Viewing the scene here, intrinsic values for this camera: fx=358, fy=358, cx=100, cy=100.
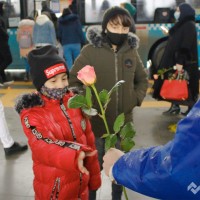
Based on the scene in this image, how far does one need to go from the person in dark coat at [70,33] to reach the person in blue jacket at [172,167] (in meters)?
6.38

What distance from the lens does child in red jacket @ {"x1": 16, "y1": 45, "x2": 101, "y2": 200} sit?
1.97 meters

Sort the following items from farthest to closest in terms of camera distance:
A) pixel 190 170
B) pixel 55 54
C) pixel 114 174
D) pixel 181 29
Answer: pixel 181 29, pixel 55 54, pixel 114 174, pixel 190 170

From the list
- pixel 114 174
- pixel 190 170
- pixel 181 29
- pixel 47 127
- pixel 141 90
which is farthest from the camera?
pixel 181 29

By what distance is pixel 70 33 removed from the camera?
738cm

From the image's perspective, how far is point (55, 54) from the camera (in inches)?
84.9

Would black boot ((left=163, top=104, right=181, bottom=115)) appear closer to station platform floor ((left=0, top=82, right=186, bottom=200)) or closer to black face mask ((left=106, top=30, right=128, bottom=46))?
station platform floor ((left=0, top=82, right=186, bottom=200))

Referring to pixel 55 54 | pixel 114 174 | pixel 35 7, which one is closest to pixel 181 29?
pixel 55 54

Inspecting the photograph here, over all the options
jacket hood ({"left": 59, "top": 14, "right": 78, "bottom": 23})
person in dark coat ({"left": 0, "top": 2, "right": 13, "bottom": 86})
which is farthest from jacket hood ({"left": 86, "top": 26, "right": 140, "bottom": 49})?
person in dark coat ({"left": 0, "top": 2, "right": 13, "bottom": 86})

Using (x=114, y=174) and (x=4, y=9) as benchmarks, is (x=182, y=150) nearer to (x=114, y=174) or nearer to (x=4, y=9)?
(x=114, y=174)

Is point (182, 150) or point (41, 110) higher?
point (182, 150)

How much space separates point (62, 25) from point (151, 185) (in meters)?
6.72

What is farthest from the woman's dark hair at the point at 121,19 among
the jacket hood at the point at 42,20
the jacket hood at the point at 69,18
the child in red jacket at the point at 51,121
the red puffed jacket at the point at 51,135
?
the jacket hood at the point at 69,18

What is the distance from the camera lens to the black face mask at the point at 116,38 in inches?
96.5

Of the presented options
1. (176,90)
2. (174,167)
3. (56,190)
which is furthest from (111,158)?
(176,90)
